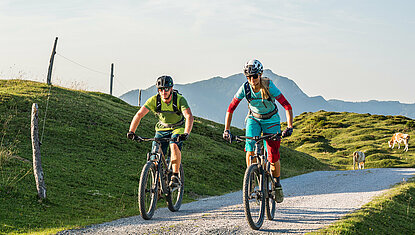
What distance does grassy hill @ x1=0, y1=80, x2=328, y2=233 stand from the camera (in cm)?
1180

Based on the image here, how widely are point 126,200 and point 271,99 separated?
802cm

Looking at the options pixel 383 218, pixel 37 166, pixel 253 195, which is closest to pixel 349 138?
pixel 383 218

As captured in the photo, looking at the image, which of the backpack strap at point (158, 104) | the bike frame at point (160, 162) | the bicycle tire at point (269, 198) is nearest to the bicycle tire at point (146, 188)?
the bike frame at point (160, 162)

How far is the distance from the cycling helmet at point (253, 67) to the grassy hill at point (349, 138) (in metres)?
35.2

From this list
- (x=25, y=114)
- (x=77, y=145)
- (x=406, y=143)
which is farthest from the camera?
(x=406, y=143)

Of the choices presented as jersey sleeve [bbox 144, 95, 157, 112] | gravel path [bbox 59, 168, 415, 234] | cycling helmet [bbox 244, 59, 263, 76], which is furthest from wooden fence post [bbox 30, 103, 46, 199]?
cycling helmet [bbox 244, 59, 263, 76]

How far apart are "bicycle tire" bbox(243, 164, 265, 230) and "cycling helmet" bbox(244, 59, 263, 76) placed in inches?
69.9

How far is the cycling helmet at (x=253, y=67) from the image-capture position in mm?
8328

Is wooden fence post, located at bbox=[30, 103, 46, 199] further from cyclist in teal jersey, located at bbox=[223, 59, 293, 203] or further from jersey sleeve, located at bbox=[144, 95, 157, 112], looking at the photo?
cyclist in teal jersey, located at bbox=[223, 59, 293, 203]

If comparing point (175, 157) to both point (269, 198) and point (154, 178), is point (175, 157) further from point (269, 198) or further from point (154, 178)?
point (269, 198)

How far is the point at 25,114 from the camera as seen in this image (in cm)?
2391

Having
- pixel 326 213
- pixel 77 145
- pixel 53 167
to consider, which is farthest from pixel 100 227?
pixel 77 145

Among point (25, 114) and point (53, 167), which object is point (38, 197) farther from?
point (25, 114)

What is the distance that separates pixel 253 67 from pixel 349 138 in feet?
195
